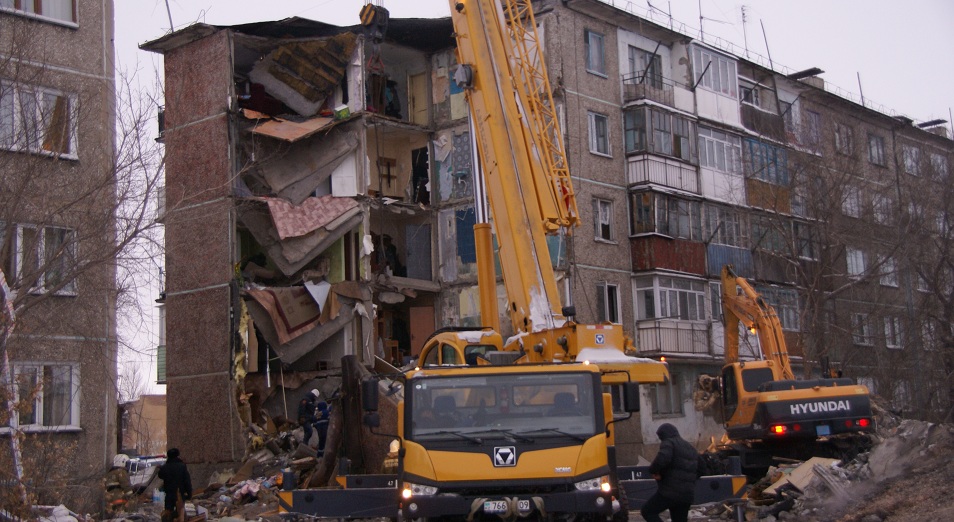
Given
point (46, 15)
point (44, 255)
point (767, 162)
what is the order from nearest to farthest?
point (44, 255) → point (46, 15) → point (767, 162)

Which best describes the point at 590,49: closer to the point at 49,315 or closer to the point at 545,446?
the point at 49,315

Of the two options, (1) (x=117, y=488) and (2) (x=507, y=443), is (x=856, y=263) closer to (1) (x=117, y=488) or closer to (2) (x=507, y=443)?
(1) (x=117, y=488)

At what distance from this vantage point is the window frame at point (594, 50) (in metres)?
34.7

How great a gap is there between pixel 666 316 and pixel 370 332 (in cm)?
959

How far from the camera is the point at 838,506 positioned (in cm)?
1532

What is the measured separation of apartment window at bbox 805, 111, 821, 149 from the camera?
39.8 meters

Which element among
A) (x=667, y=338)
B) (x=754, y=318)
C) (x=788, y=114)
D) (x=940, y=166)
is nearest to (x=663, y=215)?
(x=667, y=338)

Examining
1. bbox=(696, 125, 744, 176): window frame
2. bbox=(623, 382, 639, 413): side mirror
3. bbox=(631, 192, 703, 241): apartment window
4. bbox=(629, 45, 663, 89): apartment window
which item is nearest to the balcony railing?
bbox=(629, 45, 663, 89): apartment window

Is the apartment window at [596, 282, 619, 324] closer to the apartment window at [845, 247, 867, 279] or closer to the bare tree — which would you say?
the apartment window at [845, 247, 867, 279]

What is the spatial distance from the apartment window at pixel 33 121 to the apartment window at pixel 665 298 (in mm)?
21362

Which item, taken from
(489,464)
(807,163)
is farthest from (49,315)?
(807,163)

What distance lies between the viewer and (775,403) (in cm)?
2075

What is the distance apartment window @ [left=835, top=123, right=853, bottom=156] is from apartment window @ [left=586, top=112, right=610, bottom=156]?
12541 mm

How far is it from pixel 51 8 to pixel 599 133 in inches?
724
